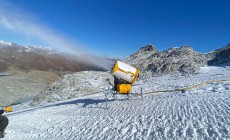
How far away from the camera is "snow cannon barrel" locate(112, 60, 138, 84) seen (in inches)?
789

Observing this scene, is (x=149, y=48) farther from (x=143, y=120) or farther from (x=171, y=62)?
(x=143, y=120)

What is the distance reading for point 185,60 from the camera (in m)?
46.6

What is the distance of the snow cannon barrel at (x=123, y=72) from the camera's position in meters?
20.0

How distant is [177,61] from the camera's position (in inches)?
1864

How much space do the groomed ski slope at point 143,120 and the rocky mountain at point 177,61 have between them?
69.4 ft

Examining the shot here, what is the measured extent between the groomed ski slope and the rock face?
21329mm

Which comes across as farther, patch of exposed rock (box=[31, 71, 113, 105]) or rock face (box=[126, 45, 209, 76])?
rock face (box=[126, 45, 209, 76])

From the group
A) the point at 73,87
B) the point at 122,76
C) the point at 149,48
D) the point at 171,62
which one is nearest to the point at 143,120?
the point at 122,76

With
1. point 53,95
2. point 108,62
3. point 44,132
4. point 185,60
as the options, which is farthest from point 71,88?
point 44,132

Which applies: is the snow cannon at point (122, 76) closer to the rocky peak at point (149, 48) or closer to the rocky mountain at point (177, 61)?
the rocky mountain at point (177, 61)

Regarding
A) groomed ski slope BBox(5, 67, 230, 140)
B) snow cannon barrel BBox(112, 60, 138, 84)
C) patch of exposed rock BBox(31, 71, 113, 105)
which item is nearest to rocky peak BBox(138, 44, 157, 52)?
patch of exposed rock BBox(31, 71, 113, 105)

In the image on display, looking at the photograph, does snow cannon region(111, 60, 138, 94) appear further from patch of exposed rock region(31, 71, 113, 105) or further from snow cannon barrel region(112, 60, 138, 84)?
patch of exposed rock region(31, 71, 113, 105)

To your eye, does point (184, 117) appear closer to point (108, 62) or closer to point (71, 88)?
point (108, 62)

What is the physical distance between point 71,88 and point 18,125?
80.6 ft
